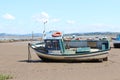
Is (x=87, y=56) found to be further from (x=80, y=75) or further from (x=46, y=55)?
(x=80, y=75)

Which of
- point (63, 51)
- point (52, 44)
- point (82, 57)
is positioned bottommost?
point (82, 57)

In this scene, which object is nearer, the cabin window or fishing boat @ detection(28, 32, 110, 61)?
fishing boat @ detection(28, 32, 110, 61)

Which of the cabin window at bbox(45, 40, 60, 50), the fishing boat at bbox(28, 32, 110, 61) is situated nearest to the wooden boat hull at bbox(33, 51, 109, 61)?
the fishing boat at bbox(28, 32, 110, 61)

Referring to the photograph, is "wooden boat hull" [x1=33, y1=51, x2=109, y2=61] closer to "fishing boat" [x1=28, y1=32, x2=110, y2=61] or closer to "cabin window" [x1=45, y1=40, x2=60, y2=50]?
"fishing boat" [x1=28, y1=32, x2=110, y2=61]

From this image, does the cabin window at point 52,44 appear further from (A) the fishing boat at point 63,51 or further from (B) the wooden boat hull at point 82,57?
(B) the wooden boat hull at point 82,57

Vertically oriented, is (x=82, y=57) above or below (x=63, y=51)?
below

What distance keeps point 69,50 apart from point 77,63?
1824 millimetres

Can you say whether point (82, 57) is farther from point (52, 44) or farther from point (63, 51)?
point (52, 44)

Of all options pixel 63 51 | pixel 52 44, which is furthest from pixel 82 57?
pixel 52 44

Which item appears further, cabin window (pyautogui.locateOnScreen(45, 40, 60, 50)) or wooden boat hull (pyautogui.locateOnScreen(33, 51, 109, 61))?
cabin window (pyautogui.locateOnScreen(45, 40, 60, 50))

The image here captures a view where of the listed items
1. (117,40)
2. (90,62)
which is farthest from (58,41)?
(117,40)

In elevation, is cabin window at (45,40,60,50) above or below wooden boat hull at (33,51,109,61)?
above

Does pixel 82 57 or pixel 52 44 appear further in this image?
pixel 52 44

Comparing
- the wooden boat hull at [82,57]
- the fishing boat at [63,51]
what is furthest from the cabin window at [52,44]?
the wooden boat hull at [82,57]
